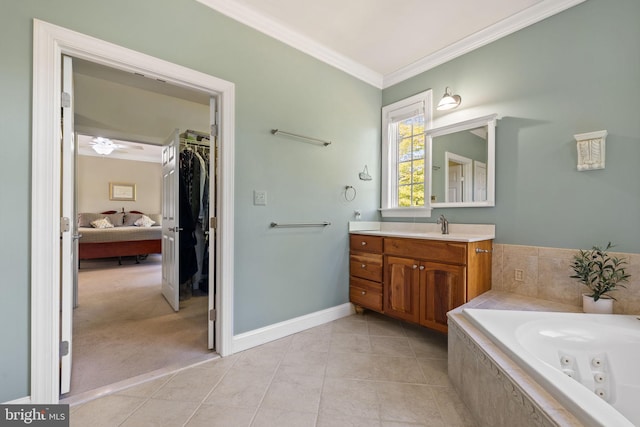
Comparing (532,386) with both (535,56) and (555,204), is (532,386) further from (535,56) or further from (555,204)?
(535,56)

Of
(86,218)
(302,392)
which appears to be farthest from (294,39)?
(86,218)

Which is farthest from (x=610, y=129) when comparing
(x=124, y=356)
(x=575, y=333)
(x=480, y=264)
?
(x=124, y=356)

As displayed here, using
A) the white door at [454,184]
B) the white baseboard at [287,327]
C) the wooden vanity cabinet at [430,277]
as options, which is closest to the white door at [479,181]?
the white door at [454,184]

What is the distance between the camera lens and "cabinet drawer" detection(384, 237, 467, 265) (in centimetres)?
201

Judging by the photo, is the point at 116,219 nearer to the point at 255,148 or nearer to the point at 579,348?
the point at 255,148

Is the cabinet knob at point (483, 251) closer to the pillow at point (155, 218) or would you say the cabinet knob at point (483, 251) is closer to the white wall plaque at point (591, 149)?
the white wall plaque at point (591, 149)

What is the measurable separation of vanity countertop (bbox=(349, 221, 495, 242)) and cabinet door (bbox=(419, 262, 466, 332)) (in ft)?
0.75

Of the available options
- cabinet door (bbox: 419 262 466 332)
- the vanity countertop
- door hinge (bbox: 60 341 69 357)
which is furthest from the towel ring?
door hinge (bbox: 60 341 69 357)

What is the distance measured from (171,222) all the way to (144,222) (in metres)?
4.38

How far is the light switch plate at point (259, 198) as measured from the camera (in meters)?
2.17

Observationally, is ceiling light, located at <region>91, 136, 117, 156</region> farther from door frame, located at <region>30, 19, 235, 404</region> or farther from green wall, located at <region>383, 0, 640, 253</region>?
green wall, located at <region>383, 0, 640, 253</region>

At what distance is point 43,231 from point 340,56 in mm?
2656

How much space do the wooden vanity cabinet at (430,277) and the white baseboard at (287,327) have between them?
1.16 feet

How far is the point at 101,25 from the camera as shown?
1558 millimetres
